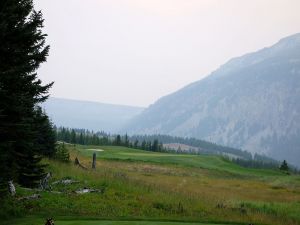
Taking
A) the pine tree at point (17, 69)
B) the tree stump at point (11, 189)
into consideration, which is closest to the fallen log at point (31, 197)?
the tree stump at point (11, 189)

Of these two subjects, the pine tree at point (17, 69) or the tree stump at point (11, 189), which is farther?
the tree stump at point (11, 189)

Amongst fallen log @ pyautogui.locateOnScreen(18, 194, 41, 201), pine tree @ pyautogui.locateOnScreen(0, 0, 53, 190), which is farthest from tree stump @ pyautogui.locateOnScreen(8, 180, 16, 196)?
pine tree @ pyautogui.locateOnScreen(0, 0, 53, 190)

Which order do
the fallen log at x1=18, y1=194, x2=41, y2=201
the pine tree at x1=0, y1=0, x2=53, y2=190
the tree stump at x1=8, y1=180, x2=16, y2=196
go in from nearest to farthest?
the pine tree at x1=0, y1=0, x2=53, y2=190 → the tree stump at x1=8, y1=180, x2=16, y2=196 → the fallen log at x1=18, y1=194, x2=41, y2=201

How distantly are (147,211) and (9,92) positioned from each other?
14.1m

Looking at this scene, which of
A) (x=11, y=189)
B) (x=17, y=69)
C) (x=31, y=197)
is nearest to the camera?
(x=17, y=69)

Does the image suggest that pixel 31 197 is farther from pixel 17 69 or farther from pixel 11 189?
pixel 17 69

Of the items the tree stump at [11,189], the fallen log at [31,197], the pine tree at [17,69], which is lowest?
the fallen log at [31,197]

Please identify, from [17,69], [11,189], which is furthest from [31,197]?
[17,69]

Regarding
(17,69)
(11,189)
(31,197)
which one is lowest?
(31,197)

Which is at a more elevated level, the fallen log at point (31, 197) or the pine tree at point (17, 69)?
the pine tree at point (17, 69)

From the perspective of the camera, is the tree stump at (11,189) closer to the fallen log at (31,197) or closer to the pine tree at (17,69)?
the fallen log at (31,197)

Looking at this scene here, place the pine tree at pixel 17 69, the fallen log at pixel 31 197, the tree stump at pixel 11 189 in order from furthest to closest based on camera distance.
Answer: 1. the fallen log at pixel 31 197
2. the tree stump at pixel 11 189
3. the pine tree at pixel 17 69

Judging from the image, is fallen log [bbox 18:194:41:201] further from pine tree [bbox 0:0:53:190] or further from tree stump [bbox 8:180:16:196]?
pine tree [bbox 0:0:53:190]

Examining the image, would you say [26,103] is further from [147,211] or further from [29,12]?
[147,211]
